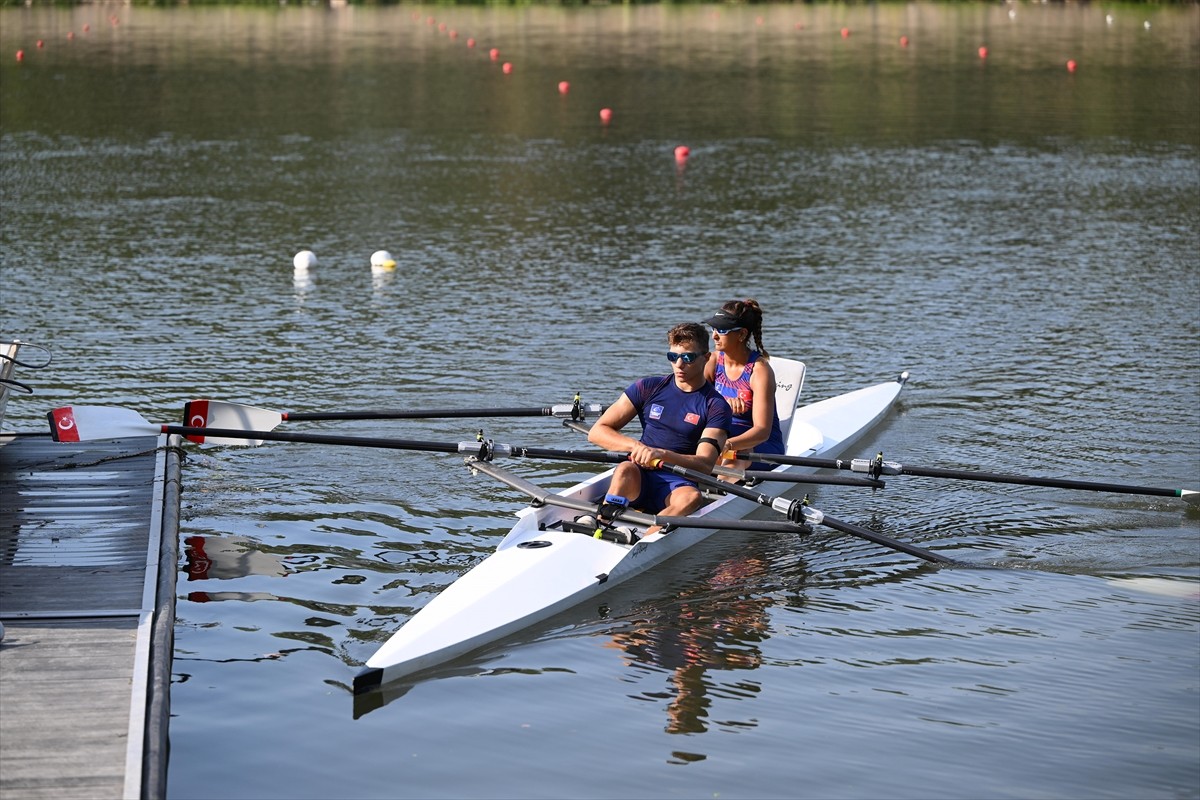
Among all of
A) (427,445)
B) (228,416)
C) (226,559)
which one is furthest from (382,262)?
(427,445)

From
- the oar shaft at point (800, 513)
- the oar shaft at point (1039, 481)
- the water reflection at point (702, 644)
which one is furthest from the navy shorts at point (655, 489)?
the oar shaft at point (1039, 481)

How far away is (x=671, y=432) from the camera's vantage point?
8984 mm

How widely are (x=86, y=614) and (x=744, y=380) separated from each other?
4349 mm

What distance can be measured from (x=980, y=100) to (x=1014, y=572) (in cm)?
2439

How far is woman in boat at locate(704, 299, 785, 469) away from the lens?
370 inches

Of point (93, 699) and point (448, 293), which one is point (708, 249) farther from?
point (93, 699)

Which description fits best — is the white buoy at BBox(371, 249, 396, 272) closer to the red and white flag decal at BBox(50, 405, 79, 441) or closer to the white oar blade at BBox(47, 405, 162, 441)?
the white oar blade at BBox(47, 405, 162, 441)

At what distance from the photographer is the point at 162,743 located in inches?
240

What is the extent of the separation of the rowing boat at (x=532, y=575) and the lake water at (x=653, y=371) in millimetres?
135

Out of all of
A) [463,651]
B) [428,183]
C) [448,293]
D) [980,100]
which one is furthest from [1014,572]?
[980,100]

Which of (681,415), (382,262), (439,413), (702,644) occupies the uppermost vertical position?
(382,262)

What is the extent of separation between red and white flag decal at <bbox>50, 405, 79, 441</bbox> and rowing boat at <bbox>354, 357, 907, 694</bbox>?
95.6 inches

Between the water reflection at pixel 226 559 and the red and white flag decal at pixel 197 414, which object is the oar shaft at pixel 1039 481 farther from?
the red and white flag decal at pixel 197 414

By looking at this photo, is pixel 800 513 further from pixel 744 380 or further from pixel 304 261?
pixel 304 261
